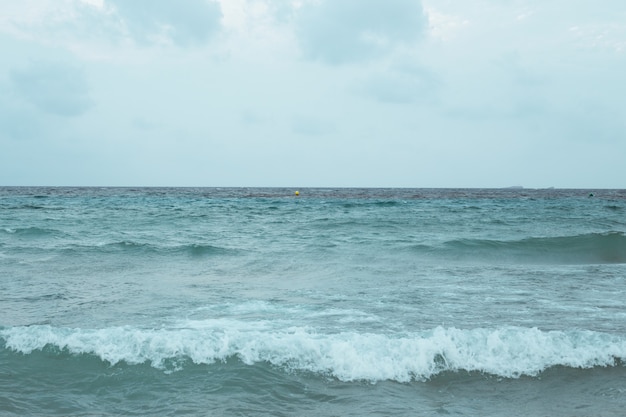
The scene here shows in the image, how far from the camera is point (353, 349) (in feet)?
22.7

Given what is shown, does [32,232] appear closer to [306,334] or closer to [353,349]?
[306,334]

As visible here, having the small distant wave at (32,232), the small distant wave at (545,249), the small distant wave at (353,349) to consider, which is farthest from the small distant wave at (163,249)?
the small distant wave at (353,349)

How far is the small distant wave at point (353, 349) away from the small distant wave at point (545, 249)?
9758 mm

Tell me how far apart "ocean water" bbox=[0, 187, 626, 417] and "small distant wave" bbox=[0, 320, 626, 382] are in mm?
23

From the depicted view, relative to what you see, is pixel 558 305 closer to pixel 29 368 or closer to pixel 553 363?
pixel 553 363

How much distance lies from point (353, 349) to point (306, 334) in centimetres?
86

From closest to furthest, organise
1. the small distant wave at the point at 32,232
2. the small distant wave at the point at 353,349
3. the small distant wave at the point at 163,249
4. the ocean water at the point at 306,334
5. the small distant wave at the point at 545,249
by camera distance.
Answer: the ocean water at the point at 306,334 < the small distant wave at the point at 353,349 < the small distant wave at the point at 163,249 < the small distant wave at the point at 545,249 < the small distant wave at the point at 32,232

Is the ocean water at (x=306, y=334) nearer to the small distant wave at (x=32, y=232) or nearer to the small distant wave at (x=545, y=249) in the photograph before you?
the small distant wave at (x=545, y=249)

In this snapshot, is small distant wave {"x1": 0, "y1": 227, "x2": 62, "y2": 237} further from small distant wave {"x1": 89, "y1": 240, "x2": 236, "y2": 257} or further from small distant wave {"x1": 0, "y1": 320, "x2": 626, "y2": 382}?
small distant wave {"x1": 0, "y1": 320, "x2": 626, "y2": 382}

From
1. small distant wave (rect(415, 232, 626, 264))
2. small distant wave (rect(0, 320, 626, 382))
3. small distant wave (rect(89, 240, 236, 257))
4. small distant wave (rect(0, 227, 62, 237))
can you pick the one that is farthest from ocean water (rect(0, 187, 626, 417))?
small distant wave (rect(0, 227, 62, 237))

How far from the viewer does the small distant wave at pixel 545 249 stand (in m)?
17.5

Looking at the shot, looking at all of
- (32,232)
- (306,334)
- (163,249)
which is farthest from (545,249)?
(32,232)

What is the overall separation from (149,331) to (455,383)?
4.14 m

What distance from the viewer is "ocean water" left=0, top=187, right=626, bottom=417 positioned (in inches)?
229
